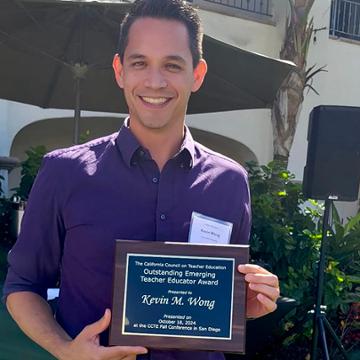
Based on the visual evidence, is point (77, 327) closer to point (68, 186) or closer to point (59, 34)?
point (68, 186)

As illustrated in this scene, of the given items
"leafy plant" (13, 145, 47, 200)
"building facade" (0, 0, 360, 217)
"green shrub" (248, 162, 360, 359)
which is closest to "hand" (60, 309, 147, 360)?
"green shrub" (248, 162, 360, 359)

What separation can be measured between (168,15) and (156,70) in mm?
170

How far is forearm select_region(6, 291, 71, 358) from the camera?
1.40 metres

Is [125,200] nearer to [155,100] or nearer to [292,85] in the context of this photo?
[155,100]

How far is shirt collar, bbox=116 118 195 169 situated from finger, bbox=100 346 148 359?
0.49m

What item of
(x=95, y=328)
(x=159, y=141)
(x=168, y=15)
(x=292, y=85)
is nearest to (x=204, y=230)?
(x=159, y=141)

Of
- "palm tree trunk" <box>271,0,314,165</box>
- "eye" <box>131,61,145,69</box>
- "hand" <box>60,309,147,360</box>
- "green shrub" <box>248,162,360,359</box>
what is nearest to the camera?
"hand" <box>60,309,147,360</box>

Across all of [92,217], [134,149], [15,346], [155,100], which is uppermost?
[155,100]

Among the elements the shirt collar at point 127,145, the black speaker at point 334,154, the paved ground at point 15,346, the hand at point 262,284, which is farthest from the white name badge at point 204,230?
the black speaker at point 334,154

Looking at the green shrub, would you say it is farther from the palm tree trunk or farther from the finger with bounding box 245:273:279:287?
the palm tree trunk

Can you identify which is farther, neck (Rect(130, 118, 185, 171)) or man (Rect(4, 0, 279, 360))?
neck (Rect(130, 118, 185, 171))

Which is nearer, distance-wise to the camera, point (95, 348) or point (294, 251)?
point (95, 348)

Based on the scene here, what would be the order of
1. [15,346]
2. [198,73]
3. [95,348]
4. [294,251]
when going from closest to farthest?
[95,348]
[198,73]
[15,346]
[294,251]

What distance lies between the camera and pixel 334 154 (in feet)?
13.8
